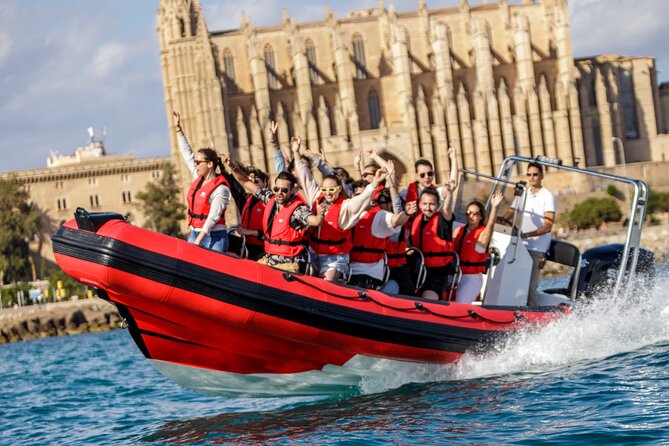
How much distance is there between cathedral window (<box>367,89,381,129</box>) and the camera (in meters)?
70.9

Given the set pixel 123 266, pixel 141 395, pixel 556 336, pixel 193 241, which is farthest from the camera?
pixel 141 395

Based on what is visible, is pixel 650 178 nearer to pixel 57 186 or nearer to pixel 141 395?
pixel 57 186

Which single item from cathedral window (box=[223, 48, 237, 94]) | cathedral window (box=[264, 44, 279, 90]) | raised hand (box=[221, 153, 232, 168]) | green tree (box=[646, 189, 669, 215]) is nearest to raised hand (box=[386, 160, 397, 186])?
raised hand (box=[221, 153, 232, 168])

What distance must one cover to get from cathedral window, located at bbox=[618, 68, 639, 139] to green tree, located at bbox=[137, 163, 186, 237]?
27.4 meters

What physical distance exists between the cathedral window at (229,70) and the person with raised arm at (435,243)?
57.8 meters

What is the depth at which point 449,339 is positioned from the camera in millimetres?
11609

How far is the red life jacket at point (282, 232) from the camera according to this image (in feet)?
36.0

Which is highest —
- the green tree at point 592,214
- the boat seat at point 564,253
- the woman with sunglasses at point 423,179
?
the woman with sunglasses at point 423,179

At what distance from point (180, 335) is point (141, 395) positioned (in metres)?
6.16

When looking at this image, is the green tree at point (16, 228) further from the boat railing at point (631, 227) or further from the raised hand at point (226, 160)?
the boat railing at point (631, 227)

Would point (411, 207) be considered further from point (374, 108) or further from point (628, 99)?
point (628, 99)

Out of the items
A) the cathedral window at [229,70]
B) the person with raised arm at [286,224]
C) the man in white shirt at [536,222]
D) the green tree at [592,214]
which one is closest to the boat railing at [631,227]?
the man in white shirt at [536,222]

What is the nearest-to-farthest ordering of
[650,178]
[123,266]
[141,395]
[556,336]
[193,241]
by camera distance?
[123,266] < [193,241] < [556,336] < [141,395] < [650,178]

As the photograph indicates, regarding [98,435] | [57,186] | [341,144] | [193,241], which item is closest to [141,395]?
[98,435]
